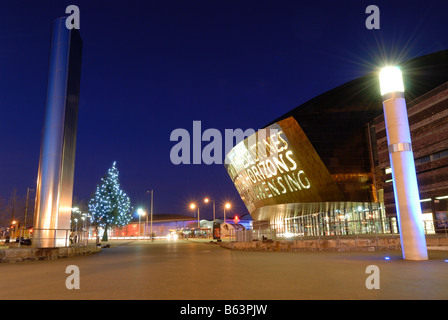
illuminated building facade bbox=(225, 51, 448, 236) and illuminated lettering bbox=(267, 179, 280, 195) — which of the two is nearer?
illuminated building facade bbox=(225, 51, 448, 236)

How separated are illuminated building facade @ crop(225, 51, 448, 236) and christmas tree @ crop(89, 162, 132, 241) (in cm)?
2761

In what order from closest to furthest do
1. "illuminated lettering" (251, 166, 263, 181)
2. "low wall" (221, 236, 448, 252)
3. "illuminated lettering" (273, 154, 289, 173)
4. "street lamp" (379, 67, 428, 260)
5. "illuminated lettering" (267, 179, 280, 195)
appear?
"street lamp" (379, 67, 428, 260) → "low wall" (221, 236, 448, 252) → "illuminated lettering" (273, 154, 289, 173) → "illuminated lettering" (267, 179, 280, 195) → "illuminated lettering" (251, 166, 263, 181)

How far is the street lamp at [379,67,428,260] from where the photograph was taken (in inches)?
524

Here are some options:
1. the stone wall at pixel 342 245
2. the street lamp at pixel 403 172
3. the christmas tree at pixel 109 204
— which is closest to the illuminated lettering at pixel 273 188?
the stone wall at pixel 342 245

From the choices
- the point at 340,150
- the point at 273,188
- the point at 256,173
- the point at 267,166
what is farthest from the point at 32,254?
the point at 256,173

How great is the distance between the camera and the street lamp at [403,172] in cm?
1330

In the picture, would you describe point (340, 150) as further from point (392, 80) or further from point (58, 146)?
point (58, 146)

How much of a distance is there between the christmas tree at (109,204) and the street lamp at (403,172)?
50867 millimetres

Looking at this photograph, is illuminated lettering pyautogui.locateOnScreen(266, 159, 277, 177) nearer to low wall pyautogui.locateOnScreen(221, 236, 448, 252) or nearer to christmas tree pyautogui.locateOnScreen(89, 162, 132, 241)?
low wall pyautogui.locateOnScreen(221, 236, 448, 252)

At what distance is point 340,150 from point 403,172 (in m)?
25.1

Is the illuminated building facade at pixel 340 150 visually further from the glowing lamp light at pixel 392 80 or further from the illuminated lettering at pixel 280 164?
the glowing lamp light at pixel 392 80

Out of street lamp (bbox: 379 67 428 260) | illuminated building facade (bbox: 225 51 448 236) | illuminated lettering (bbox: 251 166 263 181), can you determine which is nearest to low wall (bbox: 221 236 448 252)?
street lamp (bbox: 379 67 428 260)

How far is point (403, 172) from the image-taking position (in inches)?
550
